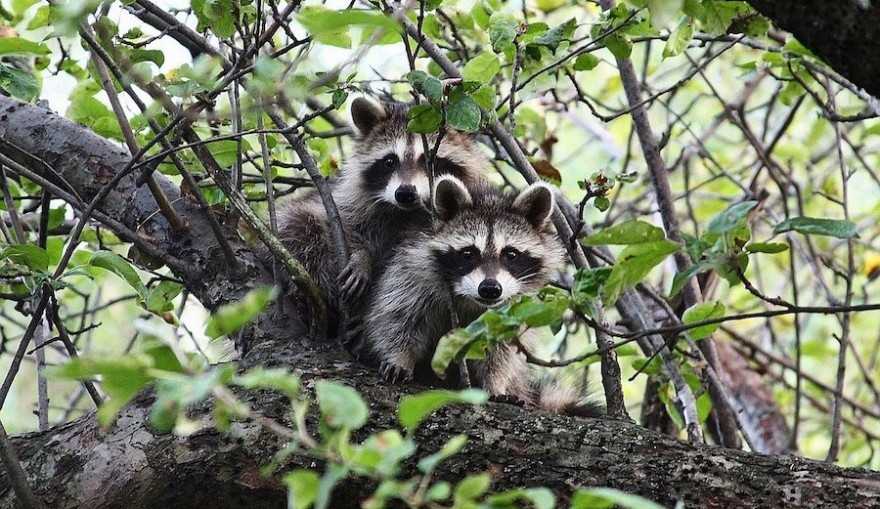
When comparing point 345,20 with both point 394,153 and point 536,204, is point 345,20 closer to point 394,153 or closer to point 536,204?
point 536,204

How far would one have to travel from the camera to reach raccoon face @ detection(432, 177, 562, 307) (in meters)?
3.08

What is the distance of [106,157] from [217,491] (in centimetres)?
118

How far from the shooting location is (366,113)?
3.72 m

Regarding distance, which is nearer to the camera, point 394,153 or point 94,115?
point 94,115

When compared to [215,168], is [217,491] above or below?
below

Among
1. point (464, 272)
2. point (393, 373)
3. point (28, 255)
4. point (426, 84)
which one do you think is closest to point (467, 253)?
point (464, 272)

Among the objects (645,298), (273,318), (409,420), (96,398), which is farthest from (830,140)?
(409,420)

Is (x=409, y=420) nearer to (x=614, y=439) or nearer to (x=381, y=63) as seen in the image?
(x=614, y=439)

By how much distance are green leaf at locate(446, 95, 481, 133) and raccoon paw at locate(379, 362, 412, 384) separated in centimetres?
77

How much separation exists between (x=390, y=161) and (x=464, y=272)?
0.71 meters

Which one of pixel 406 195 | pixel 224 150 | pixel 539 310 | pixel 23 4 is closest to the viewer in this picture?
pixel 539 310

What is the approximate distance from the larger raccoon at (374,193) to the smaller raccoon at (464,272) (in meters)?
0.13

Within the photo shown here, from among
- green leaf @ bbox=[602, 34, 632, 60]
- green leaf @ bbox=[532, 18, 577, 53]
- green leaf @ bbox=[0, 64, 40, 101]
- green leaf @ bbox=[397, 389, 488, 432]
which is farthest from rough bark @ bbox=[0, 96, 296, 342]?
green leaf @ bbox=[397, 389, 488, 432]

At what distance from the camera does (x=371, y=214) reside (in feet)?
12.0
